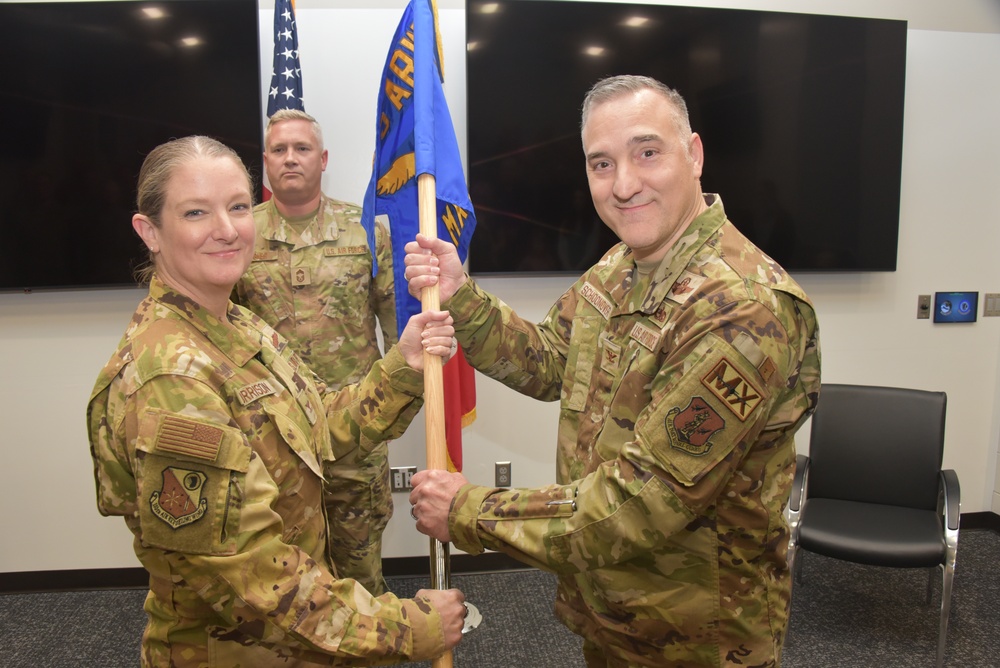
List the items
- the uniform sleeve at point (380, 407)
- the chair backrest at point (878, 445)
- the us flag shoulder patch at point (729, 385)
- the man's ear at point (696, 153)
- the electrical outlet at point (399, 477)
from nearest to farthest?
the us flag shoulder patch at point (729, 385), the man's ear at point (696, 153), the uniform sleeve at point (380, 407), the chair backrest at point (878, 445), the electrical outlet at point (399, 477)

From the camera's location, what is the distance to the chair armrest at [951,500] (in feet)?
8.79

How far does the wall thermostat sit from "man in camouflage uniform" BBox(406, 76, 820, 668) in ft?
9.35

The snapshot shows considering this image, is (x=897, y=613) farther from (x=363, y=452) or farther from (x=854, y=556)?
(x=363, y=452)

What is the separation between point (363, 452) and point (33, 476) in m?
2.55

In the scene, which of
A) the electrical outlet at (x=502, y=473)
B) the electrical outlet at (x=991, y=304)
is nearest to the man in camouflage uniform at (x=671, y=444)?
the electrical outlet at (x=502, y=473)

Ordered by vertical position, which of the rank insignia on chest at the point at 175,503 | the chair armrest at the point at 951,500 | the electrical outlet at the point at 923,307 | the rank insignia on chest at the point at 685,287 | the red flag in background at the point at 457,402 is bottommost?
the chair armrest at the point at 951,500

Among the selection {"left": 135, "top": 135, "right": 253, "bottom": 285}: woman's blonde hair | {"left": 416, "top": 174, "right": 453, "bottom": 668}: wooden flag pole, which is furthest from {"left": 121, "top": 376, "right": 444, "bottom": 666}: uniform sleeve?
{"left": 135, "top": 135, "right": 253, "bottom": 285}: woman's blonde hair

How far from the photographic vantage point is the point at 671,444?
4.16ft

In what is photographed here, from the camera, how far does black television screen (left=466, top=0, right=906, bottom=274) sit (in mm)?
3113

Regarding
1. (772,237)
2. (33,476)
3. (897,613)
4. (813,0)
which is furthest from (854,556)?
(33,476)

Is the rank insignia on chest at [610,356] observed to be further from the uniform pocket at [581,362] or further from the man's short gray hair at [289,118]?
the man's short gray hair at [289,118]

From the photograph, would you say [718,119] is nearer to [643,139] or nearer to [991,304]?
[991,304]

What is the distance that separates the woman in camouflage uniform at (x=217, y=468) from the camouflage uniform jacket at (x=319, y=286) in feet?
4.42

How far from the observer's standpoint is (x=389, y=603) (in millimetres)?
1274
